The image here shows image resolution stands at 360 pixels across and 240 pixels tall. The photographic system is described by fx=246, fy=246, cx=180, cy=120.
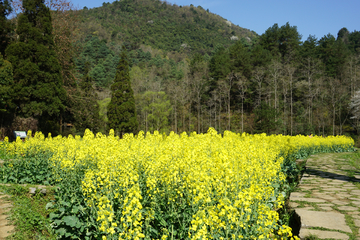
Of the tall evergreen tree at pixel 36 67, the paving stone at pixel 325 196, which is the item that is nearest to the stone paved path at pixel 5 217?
the paving stone at pixel 325 196

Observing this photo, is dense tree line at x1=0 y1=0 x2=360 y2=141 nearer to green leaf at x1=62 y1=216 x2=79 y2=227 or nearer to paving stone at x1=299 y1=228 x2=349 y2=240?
green leaf at x1=62 y1=216 x2=79 y2=227

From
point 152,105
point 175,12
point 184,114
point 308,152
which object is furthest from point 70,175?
point 175,12

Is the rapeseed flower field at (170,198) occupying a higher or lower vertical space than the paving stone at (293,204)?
higher

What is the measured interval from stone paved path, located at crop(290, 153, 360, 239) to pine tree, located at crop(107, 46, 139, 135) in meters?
21.4

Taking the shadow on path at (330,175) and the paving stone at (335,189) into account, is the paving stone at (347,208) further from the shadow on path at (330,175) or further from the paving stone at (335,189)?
the shadow on path at (330,175)

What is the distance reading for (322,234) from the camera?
2873 millimetres

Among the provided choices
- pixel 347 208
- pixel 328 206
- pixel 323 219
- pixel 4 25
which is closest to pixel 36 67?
pixel 4 25

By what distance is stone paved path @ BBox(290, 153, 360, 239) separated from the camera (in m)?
2.98

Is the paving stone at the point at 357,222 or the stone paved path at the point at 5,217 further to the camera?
the stone paved path at the point at 5,217

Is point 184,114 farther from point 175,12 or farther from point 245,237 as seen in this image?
point 175,12

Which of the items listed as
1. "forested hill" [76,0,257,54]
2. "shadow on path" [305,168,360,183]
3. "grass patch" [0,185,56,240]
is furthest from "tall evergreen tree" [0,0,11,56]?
"forested hill" [76,0,257,54]

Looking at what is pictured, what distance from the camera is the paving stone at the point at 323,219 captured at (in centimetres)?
311

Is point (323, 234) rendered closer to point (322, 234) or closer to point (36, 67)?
point (322, 234)

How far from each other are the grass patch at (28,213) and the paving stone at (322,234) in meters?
3.49
